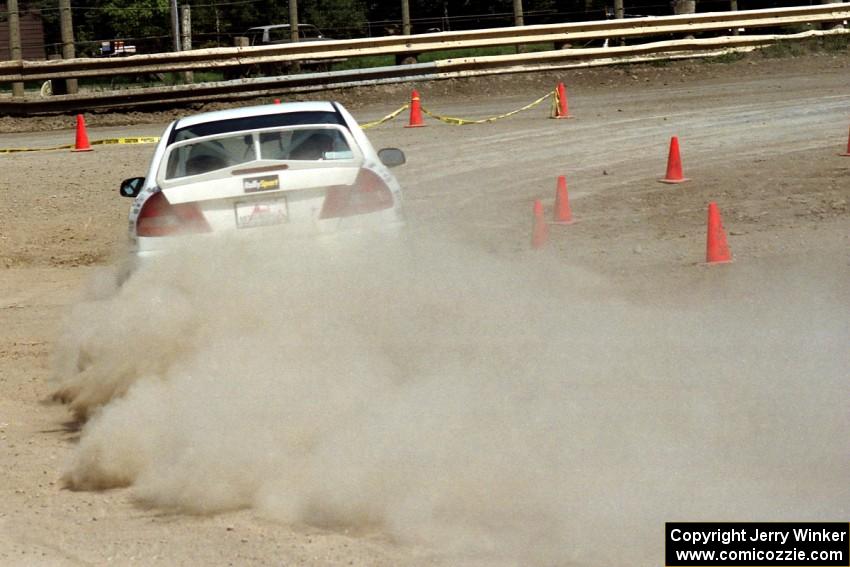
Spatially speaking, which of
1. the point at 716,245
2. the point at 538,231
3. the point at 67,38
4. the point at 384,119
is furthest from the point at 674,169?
the point at 67,38

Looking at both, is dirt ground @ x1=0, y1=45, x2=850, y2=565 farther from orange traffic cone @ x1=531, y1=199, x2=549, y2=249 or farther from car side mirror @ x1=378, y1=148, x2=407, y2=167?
car side mirror @ x1=378, y1=148, x2=407, y2=167

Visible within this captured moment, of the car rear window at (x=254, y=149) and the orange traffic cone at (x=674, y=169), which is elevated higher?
the car rear window at (x=254, y=149)

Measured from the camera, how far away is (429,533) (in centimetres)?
478

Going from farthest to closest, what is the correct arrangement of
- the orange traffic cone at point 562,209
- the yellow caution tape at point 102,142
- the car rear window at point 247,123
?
the yellow caution tape at point 102,142 < the orange traffic cone at point 562,209 < the car rear window at point 247,123

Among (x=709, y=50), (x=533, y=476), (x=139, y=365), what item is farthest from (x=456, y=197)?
(x=709, y=50)

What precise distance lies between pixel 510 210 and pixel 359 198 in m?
5.94

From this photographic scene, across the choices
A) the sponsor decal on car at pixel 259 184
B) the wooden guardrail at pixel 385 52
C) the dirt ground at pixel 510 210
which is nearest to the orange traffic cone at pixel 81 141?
the dirt ground at pixel 510 210

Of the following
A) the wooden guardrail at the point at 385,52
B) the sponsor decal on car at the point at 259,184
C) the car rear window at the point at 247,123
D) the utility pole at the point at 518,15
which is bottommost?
the sponsor decal on car at the point at 259,184

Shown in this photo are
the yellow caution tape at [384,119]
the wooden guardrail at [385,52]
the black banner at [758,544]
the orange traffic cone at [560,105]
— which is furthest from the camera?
the wooden guardrail at [385,52]

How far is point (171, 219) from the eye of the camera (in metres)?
7.64

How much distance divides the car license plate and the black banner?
153 inches

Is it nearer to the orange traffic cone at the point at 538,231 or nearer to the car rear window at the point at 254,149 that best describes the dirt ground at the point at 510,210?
the orange traffic cone at the point at 538,231

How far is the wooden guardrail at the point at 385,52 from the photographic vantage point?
77.6 feet

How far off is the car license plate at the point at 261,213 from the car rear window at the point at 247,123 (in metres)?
1.03
